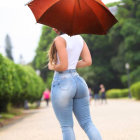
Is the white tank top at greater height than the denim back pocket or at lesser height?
greater

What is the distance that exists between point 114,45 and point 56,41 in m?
50.8

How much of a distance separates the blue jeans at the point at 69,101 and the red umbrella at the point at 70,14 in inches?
19.8

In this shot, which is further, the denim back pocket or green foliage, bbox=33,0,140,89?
green foliage, bbox=33,0,140,89

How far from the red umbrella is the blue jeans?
1.65ft

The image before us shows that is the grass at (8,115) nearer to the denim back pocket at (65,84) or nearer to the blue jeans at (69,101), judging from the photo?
the blue jeans at (69,101)

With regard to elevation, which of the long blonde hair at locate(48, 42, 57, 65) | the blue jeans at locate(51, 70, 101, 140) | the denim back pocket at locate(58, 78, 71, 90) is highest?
the long blonde hair at locate(48, 42, 57, 65)

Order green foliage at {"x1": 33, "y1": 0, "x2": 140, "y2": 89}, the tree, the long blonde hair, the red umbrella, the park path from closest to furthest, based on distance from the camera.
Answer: the red umbrella < the long blonde hair < the park path < green foliage at {"x1": 33, "y1": 0, "x2": 140, "y2": 89} < the tree

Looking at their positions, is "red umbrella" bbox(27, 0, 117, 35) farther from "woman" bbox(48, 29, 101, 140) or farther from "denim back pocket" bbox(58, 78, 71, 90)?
"denim back pocket" bbox(58, 78, 71, 90)

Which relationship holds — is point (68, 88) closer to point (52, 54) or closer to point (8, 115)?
point (52, 54)

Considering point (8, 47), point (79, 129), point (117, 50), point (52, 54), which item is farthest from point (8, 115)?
point (8, 47)

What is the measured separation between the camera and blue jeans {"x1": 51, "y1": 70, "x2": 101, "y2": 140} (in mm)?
3893

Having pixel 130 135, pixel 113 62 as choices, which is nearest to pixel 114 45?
pixel 113 62

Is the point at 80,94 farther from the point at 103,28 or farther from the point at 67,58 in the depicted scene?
the point at 103,28

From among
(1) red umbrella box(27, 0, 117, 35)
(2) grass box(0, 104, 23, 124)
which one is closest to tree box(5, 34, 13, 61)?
(2) grass box(0, 104, 23, 124)
